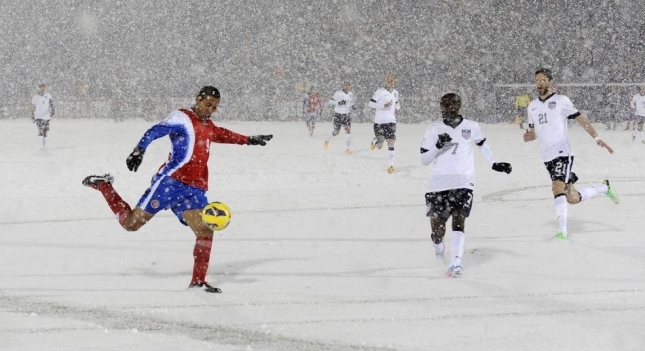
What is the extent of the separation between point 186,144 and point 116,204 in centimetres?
105

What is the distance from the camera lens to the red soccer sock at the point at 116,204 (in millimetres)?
8430

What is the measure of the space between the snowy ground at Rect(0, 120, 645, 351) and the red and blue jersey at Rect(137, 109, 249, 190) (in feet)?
2.92

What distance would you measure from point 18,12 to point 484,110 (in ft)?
92.4

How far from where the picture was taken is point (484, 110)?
142 ft

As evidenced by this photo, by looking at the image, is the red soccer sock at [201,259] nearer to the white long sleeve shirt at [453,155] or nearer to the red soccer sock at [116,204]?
the red soccer sock at [116,204]

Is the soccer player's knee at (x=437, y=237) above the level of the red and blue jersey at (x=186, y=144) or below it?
below

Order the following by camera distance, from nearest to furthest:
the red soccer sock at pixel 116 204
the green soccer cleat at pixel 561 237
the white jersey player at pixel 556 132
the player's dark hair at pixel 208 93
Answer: the player's dark hair at pixel 208 93 < the red soccer sock at pixel 116 204 < the green soccer cleat at pixel 561 237 < the white jersey player at pixel 556 132

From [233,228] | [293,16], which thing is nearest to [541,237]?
[233,228]

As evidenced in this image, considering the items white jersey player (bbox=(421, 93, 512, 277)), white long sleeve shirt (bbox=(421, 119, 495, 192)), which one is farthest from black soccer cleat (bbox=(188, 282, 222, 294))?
white long sleeve shirt (bbox=(421, 119, 495, 192))

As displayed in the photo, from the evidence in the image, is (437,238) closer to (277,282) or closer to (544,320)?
(277,282)

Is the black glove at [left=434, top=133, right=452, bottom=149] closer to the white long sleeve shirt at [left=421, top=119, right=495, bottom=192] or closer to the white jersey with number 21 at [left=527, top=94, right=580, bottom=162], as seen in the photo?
the white long sleeve shirt at [left=421, top=119, right=495, bottom=192]

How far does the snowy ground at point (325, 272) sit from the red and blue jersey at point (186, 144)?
889 millimetres

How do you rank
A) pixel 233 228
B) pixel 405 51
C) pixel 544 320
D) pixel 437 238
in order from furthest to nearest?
pixel 405 51
pixel 233 228
pixel 437 238
pixel 544 320

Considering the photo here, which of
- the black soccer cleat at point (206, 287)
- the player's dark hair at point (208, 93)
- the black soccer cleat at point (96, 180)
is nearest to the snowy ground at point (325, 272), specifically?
the black soccer cleat at point (206, 287)
